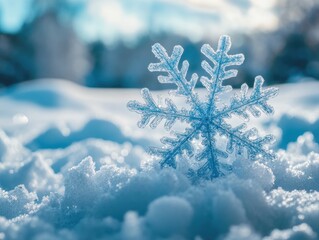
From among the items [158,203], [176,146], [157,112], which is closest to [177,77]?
[157,112]

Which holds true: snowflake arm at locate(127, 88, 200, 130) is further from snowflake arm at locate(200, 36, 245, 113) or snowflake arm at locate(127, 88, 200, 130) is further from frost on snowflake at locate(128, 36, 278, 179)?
snowflake arm at locate(200, 36, 245, 113)

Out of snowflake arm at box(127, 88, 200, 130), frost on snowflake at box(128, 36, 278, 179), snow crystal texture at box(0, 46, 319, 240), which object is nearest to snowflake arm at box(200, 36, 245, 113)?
frost on snowflake at box(128, 36, 278, 179)

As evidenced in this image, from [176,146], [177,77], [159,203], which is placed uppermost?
[177,77]

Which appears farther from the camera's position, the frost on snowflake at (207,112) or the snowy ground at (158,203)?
the frost on snowflake at (207,112)

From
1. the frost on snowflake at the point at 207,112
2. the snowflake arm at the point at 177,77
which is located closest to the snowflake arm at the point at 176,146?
the frost on snowflake at the point at 207,112

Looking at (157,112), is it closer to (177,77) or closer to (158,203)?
(177,77)

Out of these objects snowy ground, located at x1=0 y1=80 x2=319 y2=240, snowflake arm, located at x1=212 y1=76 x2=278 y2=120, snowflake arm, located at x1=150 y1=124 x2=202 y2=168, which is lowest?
snowy ground, located at x1=0 y1=80 x2=319 y2=240

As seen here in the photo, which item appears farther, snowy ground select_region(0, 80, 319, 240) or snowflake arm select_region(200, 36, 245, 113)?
snowflake arm select_region(200, 36, 245, 113)

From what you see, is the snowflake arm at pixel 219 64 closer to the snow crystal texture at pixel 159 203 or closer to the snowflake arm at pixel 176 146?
the snowflake arm at pixel 176 146

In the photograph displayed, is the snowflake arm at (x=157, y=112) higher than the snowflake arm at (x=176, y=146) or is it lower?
higher

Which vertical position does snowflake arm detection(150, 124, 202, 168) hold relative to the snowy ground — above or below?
above

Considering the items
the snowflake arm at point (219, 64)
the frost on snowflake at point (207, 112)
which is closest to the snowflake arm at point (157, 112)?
the frost on snowflake at point (207, 112)

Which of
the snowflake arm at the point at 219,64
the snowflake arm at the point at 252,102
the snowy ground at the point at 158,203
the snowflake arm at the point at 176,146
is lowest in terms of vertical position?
the snowy ground at the point at 158,203
